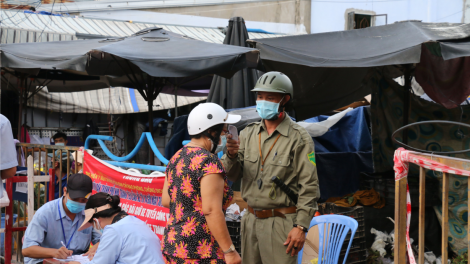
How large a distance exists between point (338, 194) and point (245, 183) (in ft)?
9.92

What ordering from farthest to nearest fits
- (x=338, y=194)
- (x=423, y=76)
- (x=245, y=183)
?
1. (x=338, y=194)
2. (x=423, y=76)
3. (x=245, y=183)

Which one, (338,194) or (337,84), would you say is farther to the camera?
(337,84)

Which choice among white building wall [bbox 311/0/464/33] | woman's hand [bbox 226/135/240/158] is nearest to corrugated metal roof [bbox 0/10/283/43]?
white building wall [bbox 311/0/464/33]

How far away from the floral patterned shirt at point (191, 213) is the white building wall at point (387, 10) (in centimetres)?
1476

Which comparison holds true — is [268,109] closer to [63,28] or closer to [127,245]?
[127,245]

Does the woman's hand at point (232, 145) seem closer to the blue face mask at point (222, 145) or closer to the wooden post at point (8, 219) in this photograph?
the blue face mask at point (222, 145)

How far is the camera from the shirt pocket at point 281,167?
11.0 feet

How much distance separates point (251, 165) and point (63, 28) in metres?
10.2

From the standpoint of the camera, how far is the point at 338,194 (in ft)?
20.4

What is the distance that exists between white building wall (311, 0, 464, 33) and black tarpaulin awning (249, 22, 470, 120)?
10.8 metres

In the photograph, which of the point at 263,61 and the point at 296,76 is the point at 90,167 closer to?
the point at 263,61

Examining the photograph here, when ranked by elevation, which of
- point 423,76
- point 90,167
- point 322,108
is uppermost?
point 423,76

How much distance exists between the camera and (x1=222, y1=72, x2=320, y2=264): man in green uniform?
3.22m

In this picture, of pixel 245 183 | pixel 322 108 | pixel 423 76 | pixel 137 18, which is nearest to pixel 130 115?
pixel 137 18
